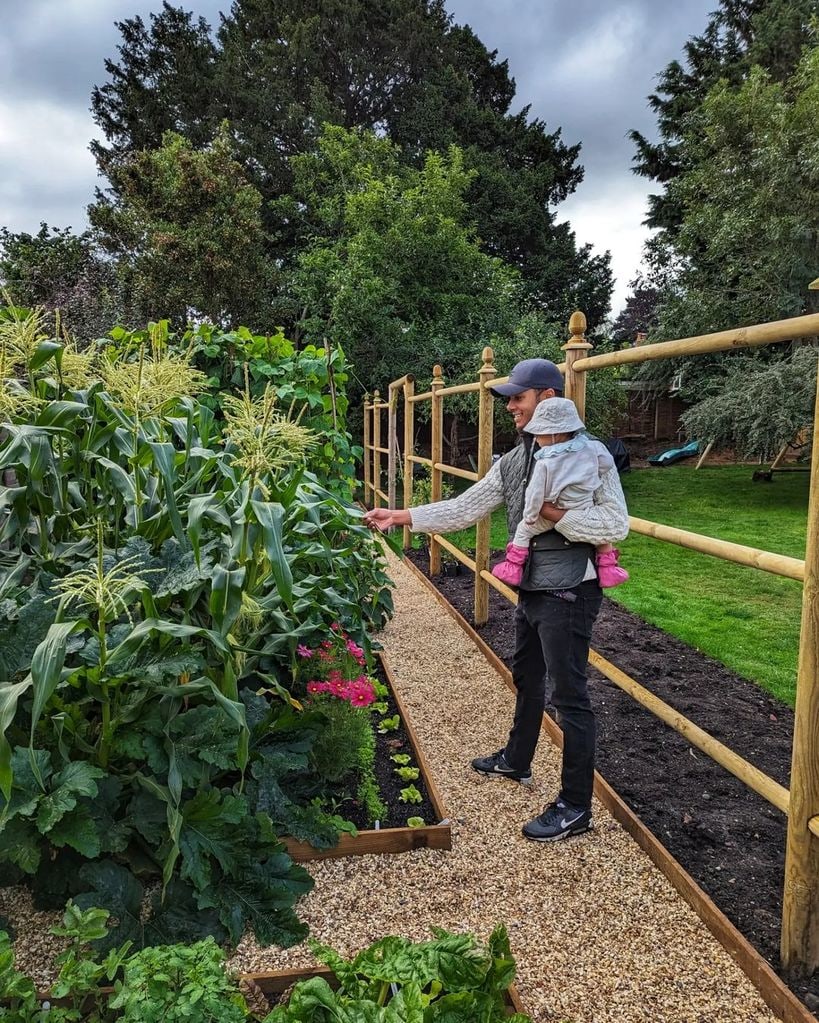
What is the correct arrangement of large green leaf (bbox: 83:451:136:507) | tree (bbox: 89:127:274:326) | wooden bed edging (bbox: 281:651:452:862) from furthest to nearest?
tree (bbox: 89:127:274:326)
wooden bed edging (bbox: 281:651:452:862)
large green leaf (bbox: 83:451:136:507)

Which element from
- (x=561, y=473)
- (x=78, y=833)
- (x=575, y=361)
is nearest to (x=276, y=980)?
(x=78, y=833)

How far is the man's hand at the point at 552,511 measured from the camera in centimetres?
210

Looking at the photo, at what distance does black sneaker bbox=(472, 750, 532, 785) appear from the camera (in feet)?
8.45

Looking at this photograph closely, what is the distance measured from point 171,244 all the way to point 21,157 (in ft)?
12.1

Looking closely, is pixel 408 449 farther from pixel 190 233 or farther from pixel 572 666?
pixel 190 233

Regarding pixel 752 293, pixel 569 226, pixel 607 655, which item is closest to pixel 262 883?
pixel 607 655

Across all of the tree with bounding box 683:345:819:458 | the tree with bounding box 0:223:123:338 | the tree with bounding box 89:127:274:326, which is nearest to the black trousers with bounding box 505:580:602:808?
the tree with bounding box 683:345:819:458

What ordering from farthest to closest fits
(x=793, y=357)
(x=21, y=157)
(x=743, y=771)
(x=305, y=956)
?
(x=793, y=357), (x=21, y=157), (x=743, y=771), (x=305, y=956)

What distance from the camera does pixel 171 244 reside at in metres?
11.8

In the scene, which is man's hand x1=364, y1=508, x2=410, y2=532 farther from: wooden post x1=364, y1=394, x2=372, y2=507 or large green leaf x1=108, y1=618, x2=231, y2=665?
wooden post x1=364, y1=394, x2=372, y2=507

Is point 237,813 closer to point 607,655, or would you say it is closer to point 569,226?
point 607,655

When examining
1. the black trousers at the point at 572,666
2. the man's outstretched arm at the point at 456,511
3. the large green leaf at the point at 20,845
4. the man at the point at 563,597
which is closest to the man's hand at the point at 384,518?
the man's outstretched arm at the point at 456,511

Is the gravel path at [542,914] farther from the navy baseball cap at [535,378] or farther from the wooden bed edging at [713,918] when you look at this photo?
the navy baseball cap at [535,378]

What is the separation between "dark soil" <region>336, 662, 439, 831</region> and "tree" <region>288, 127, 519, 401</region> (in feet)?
27.2
